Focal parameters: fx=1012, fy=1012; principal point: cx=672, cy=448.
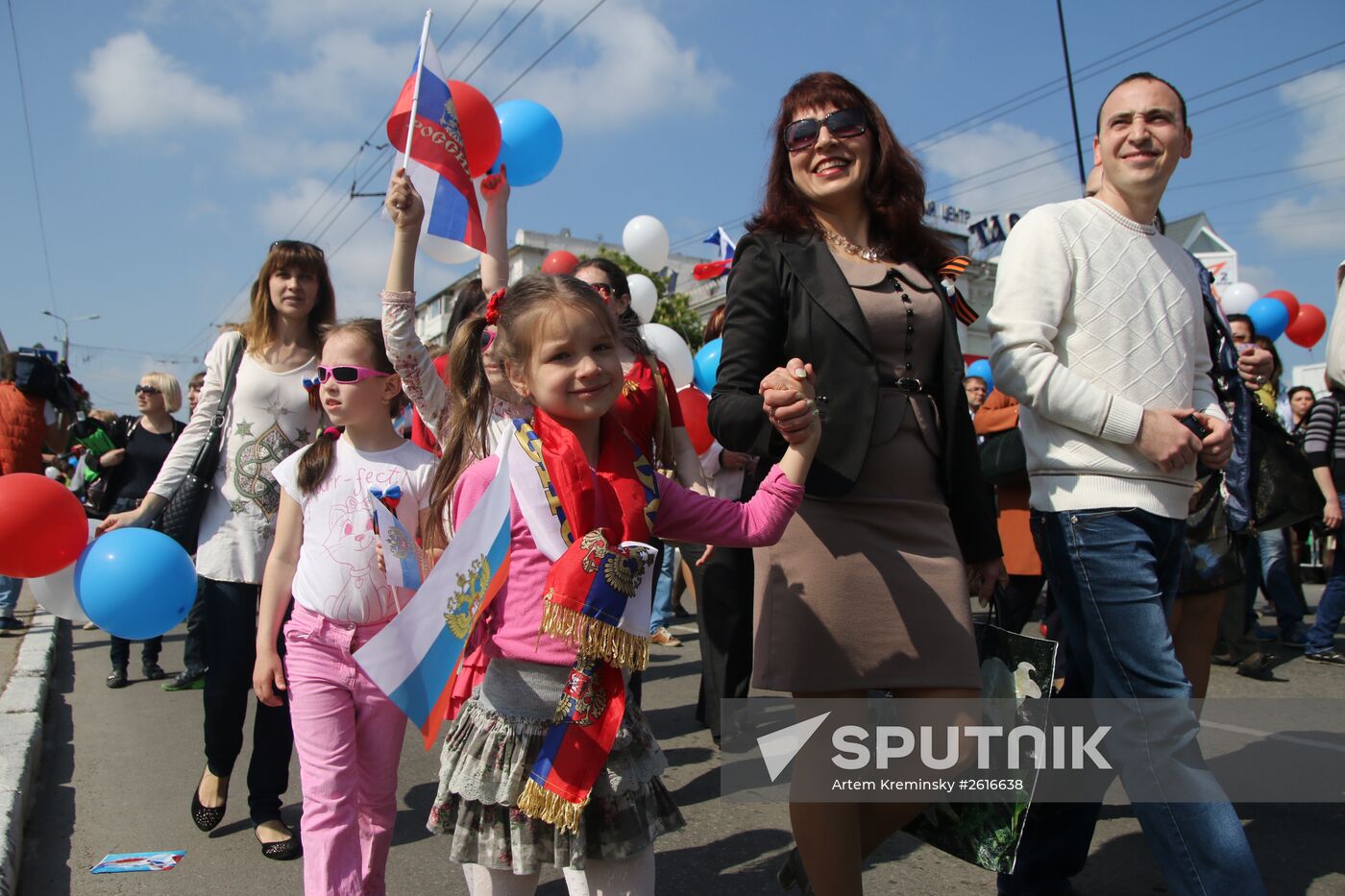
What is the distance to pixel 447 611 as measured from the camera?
2080 mm

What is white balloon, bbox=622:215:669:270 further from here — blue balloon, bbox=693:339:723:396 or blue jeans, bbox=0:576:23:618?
blue jeans, bbox=0:576:23:618

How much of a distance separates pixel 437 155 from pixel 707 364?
298 centimetres

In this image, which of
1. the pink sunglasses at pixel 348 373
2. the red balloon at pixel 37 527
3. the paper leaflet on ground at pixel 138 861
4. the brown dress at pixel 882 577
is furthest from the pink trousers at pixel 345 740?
the red balloon at pixel 37 527

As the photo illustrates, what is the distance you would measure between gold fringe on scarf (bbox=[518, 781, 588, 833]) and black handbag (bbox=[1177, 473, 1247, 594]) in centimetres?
204

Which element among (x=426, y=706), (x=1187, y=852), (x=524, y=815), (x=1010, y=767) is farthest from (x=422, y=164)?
(x=1187, y=852)

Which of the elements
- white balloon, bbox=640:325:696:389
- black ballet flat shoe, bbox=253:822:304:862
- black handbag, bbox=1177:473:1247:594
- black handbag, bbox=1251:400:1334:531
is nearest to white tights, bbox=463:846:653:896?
black ballet flat shoe, bbox=253:822:304:862

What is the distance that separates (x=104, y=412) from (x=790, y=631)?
26.5ft

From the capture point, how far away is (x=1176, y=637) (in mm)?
3258

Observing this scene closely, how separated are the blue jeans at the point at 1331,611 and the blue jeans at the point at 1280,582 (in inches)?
22.7

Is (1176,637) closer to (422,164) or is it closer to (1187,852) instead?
(1187,852)

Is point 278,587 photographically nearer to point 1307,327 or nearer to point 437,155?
point 437,155

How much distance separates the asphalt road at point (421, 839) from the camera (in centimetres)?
310

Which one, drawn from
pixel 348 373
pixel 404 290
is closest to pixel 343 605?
pixel 348 373

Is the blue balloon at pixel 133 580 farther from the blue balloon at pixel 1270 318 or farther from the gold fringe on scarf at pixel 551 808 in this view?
the blue balloon at pixel 1270 318
